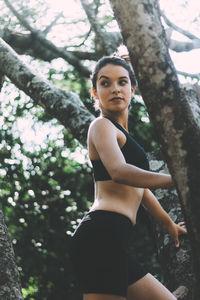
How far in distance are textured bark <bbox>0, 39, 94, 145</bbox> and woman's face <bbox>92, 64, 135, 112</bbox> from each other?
1277mm

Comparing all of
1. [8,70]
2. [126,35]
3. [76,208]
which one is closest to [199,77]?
[8,70]

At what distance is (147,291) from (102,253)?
474mm

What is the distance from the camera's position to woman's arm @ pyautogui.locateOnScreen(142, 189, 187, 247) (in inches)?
122

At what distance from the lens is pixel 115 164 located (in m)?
2.23

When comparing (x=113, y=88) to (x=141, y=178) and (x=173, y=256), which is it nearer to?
(x=141, y=178)

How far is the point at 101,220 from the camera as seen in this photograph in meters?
2.45

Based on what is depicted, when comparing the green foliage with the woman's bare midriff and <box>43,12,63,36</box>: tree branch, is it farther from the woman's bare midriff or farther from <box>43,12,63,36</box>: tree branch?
the woman's bare midriff

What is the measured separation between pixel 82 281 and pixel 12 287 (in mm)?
436

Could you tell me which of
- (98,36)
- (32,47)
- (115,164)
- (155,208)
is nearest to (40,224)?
(32,47)

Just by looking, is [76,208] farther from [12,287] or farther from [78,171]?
[12,287]

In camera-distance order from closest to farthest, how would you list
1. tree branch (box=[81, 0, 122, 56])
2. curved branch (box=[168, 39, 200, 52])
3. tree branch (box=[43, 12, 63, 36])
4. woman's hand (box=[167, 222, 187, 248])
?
woman's hand (box=[167, 222, 187, 248]) → tree branch (box=[81, 0, 122, 56]) → curved branch (box=[168, 39, 200, 52]) → tree branch (box=[43, 12, 63, 36])

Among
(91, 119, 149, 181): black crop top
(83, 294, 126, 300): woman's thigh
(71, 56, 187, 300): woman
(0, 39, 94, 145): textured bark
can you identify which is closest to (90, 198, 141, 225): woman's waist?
(71, 56, 187, 300): woman

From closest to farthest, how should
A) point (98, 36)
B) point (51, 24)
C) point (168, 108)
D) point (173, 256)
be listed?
point (168, 108)
point (173, 256)
point (98, 36)
point (51, 24)

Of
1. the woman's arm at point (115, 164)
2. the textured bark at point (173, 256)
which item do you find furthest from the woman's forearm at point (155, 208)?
the woman's arm at point (115, 164)
